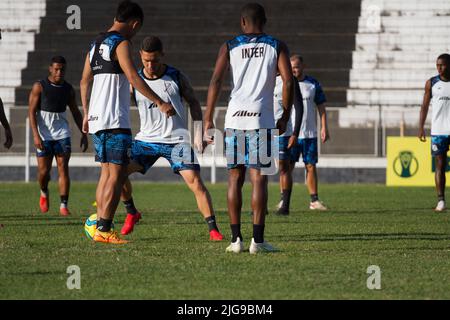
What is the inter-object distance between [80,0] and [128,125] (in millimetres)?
27323

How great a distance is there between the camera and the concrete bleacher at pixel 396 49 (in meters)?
32.8

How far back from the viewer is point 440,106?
17.9m

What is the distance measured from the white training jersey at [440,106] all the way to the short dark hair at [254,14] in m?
8.12

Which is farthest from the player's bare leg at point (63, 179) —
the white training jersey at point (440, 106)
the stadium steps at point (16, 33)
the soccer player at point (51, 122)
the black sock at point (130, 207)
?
the stadium steps at point (16, 33)

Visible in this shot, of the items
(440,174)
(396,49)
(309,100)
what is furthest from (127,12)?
(396,49)

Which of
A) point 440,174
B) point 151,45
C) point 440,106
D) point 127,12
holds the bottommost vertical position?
point 440,174

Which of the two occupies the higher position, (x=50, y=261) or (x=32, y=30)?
(x=32, y=30)

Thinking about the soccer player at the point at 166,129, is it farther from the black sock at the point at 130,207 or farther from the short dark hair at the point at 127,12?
the short dark hair at the point at 127,12

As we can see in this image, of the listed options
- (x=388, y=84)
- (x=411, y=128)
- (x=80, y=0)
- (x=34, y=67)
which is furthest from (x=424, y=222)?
(x=80, y=0)

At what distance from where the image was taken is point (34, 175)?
30.0m

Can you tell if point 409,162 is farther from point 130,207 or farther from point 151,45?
point 151,45

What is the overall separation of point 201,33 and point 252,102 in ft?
85.0
